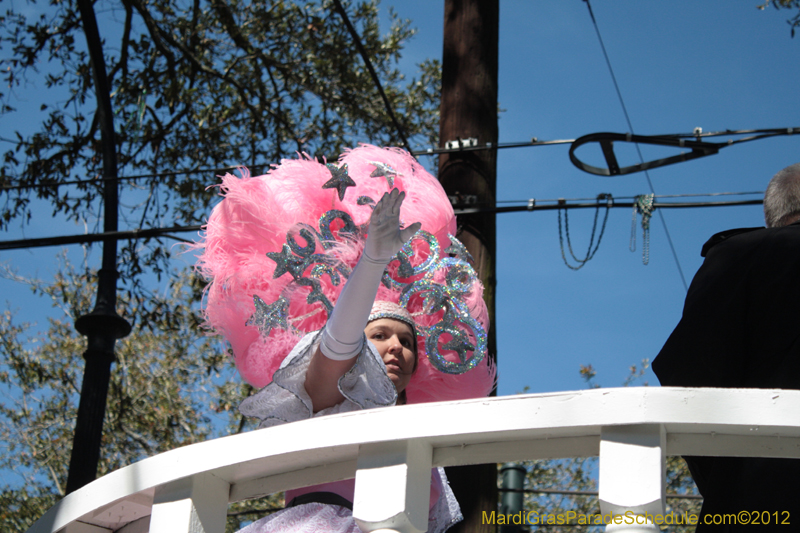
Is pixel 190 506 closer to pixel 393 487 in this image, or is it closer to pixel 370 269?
pixel 393 487

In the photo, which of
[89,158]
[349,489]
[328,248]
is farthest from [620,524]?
[89,158]

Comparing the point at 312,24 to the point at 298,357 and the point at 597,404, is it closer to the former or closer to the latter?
the point at 298,357

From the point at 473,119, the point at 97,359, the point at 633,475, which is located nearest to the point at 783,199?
the point at 633,475

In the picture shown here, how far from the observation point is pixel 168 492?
5.26ft

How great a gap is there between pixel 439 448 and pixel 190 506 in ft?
1.55

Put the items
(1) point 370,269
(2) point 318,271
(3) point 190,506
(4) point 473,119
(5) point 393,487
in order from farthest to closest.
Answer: (4) point 473,119, (2) point 318,271, (1) point 370,269, (3) point 190,506, (5) point 393,487

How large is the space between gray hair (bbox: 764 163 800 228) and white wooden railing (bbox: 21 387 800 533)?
1176 millimetres

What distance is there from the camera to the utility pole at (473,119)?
14.1 ft

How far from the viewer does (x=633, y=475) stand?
1.29 m

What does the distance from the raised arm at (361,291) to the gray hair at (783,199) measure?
1009 mm

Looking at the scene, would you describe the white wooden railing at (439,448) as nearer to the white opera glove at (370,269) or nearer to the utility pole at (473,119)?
the white opera glove at (370,269)

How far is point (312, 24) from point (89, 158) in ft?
8.02

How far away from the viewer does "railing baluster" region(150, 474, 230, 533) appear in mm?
1562

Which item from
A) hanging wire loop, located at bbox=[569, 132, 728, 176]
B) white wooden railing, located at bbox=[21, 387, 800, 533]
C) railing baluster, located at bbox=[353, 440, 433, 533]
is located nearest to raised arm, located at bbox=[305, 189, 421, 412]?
white wooden railing, located at bbox=[21, 387, 800, 533]
